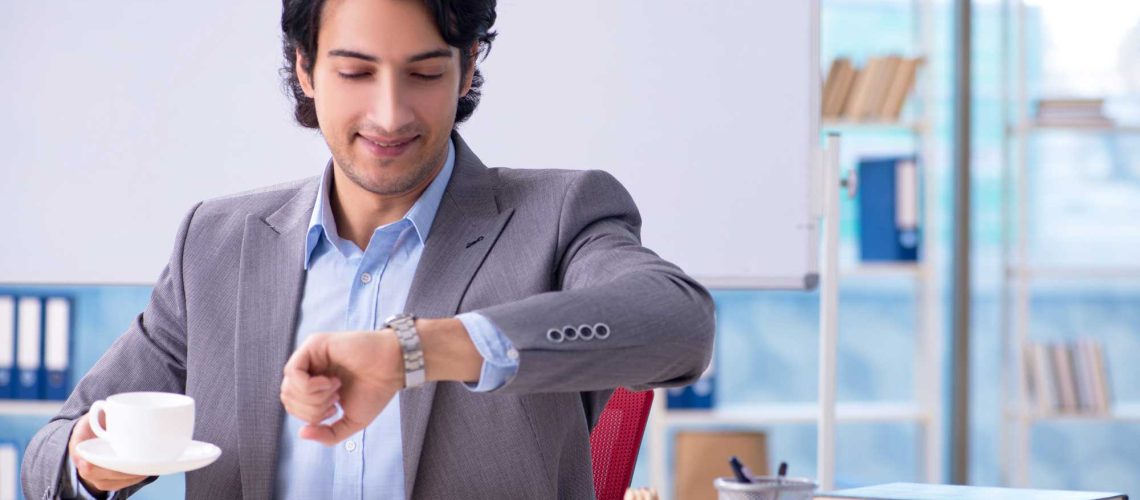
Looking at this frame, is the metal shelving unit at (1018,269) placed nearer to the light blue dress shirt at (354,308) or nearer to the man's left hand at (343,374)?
the light blue dress shirt at (354,308)

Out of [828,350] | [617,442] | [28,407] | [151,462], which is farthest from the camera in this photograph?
[28,407]

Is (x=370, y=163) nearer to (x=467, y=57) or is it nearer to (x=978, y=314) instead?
(x=467, y=57)

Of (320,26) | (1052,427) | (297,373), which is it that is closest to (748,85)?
(320,26)

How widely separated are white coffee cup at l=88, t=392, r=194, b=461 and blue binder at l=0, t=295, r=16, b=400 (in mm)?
2475

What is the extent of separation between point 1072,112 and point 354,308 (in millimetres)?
3475

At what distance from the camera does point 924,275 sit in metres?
4.20

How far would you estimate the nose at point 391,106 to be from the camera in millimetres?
1380

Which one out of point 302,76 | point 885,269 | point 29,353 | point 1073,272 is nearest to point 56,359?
point 29,353

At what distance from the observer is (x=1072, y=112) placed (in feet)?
13.9

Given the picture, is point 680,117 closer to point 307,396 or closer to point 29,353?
point 307,396

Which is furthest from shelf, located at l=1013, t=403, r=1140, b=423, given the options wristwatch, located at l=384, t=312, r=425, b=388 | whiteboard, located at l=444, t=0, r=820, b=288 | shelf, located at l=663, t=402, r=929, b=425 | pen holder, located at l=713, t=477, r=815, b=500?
wristwatch, located at l=384, t=312, r=425, b=388

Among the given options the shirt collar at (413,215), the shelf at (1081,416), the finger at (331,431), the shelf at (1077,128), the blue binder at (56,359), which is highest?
the shelf at (1077,128)

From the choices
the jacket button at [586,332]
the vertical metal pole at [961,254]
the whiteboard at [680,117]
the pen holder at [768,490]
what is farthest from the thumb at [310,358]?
the vertical metal pole at [961,254]

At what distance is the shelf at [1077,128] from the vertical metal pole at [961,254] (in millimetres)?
256
